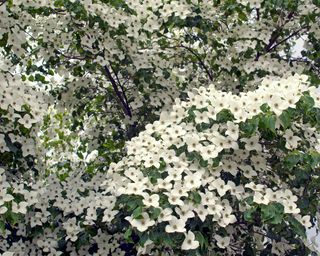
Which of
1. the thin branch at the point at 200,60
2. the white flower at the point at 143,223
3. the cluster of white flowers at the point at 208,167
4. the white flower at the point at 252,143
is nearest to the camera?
the white flower at the point at 143,223

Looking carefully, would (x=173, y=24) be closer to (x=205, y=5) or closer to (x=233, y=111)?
(x=205, y=5)

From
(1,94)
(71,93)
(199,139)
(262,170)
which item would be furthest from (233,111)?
(71,93)

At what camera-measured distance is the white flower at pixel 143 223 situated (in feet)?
9.10

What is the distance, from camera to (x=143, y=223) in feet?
9.18

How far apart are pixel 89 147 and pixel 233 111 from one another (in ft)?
7.43

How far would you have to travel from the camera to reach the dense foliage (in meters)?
3.02

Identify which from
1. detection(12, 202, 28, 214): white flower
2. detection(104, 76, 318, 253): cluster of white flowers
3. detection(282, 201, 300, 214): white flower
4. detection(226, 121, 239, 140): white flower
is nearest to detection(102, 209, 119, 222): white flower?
detection(104, 76, 318, 253): cluster of white flowers

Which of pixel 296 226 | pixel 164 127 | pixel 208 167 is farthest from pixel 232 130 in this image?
pixel 296 226

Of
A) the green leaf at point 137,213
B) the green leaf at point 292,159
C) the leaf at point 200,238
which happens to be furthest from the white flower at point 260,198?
the green leaf at point 137,213

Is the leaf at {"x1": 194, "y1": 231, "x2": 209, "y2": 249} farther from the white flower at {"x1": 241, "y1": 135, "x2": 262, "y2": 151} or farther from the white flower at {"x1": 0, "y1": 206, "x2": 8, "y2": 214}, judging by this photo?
the white flower at {"x1": 0, "y1": 206, "x2": 8, "y2": 214}

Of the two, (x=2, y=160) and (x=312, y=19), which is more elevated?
Answer: (x=312, y=19)

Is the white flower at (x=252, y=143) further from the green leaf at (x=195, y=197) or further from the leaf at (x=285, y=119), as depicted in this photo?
the green leaf at (x=195, y=197)

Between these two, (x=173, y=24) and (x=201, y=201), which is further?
(x=173, y=24)

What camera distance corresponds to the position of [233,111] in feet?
10.2
